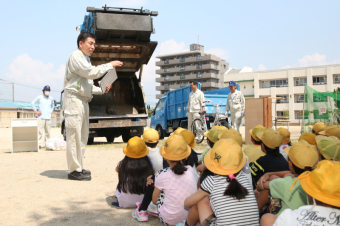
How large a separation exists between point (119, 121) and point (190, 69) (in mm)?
76587

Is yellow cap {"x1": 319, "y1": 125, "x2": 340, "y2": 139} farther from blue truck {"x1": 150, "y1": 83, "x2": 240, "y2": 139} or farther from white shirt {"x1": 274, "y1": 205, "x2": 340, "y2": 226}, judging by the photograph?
blue truck {"x1": 150, "y1": 83, "x2": 240, "y2": 139}

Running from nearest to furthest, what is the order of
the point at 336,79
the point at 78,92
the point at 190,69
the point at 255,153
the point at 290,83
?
the point at 255,153
the point at 78,92
the point at 336,79
the point at 290,83
the point at 190,69

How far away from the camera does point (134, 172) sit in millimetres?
3293

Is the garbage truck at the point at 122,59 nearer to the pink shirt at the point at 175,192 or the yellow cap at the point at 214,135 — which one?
the yellow cap at the point at 214,135

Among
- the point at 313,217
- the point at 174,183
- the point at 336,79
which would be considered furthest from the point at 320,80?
the point at 313,217

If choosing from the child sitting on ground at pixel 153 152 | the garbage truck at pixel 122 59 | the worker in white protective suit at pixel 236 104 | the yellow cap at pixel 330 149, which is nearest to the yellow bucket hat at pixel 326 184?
the yellow cap at pixel 330 149

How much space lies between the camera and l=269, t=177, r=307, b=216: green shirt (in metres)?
1.96

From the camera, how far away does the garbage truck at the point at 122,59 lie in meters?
8.05

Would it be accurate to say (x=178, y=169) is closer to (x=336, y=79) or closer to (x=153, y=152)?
(x=153, y=152)

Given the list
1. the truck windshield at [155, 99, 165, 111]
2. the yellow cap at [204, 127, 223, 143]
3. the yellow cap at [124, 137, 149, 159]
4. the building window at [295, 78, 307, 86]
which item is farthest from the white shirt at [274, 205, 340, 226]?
the building window at [295, 78, 307, 86]

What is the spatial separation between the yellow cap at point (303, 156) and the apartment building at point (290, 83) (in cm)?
4653

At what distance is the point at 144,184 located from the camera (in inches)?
131

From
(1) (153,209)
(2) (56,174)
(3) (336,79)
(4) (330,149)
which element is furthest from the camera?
(3) (336,79)

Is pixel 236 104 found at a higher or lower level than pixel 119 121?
higher
